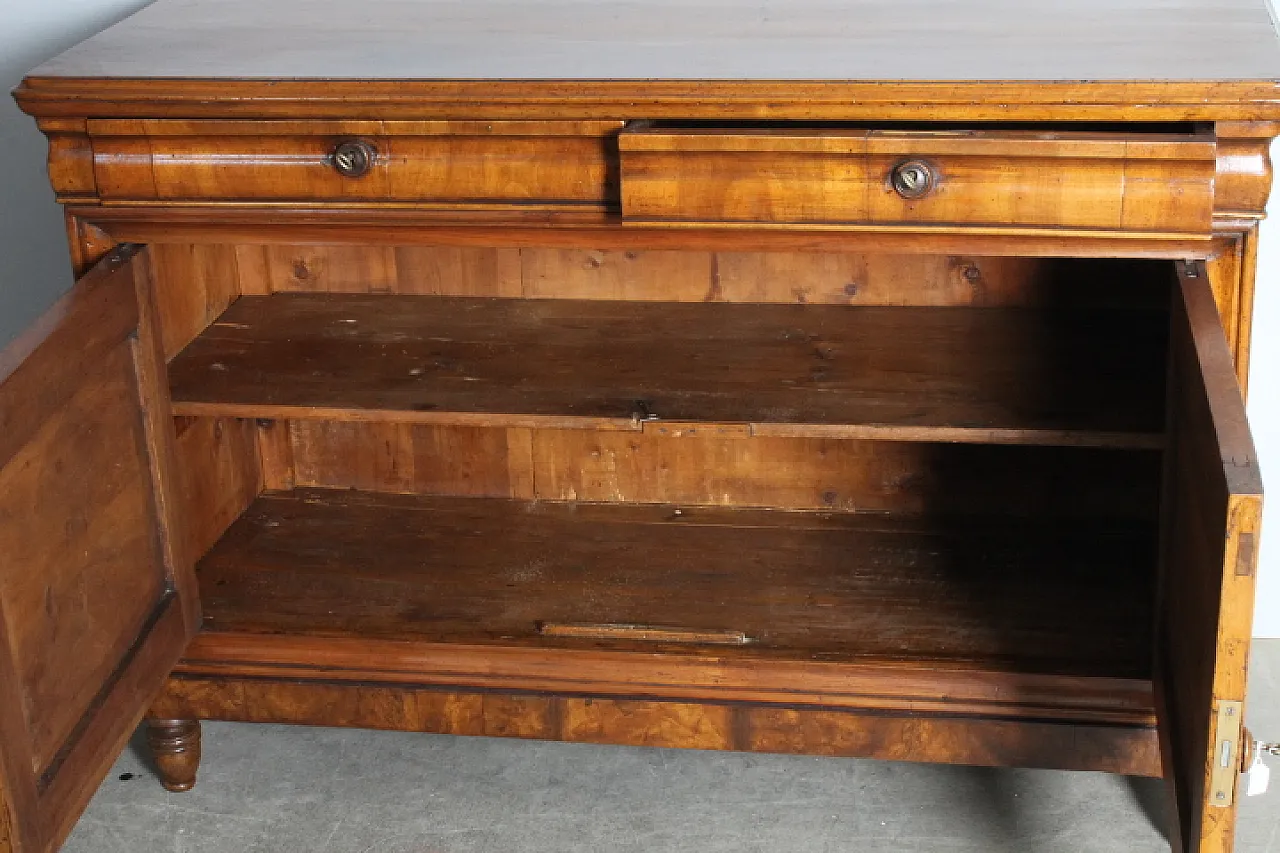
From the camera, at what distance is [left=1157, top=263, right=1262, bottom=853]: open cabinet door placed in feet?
3.83

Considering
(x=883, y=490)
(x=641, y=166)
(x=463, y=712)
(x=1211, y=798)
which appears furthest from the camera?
(x=883, y=490)

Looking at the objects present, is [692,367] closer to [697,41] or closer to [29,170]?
[697,41]

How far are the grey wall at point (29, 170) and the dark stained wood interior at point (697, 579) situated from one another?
0.47m

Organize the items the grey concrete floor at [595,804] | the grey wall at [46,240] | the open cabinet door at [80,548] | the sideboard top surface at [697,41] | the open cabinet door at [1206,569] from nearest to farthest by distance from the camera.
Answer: the open cabinet door at [1206,569], the open cabinet door at [80,548], the sideboard top surface at [697,41], the grey concrete floor at [595,804], the grey wall at [46,240]

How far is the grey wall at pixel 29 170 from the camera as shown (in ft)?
6.66

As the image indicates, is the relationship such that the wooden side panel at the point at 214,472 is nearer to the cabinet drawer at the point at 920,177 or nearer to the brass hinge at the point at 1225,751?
the cabinet drawer at the point at 920,177

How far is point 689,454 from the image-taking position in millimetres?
2016

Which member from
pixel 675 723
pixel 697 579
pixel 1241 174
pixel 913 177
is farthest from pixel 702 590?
pixel 1241 174

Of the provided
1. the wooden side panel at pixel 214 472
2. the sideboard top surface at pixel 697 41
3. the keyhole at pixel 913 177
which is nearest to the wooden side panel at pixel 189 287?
the wooden side panel at pixel 214 472

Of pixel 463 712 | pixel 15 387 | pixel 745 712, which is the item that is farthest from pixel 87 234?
pixel 745 712

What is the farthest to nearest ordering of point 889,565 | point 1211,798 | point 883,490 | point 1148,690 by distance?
1. point 883,490
2. point 889,565
3. point 1148,690
4. point 1211,798

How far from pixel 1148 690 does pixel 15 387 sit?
A: 106 cm

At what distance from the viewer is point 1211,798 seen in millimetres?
1262

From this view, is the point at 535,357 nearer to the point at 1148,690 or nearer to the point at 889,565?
the point at 889,565
